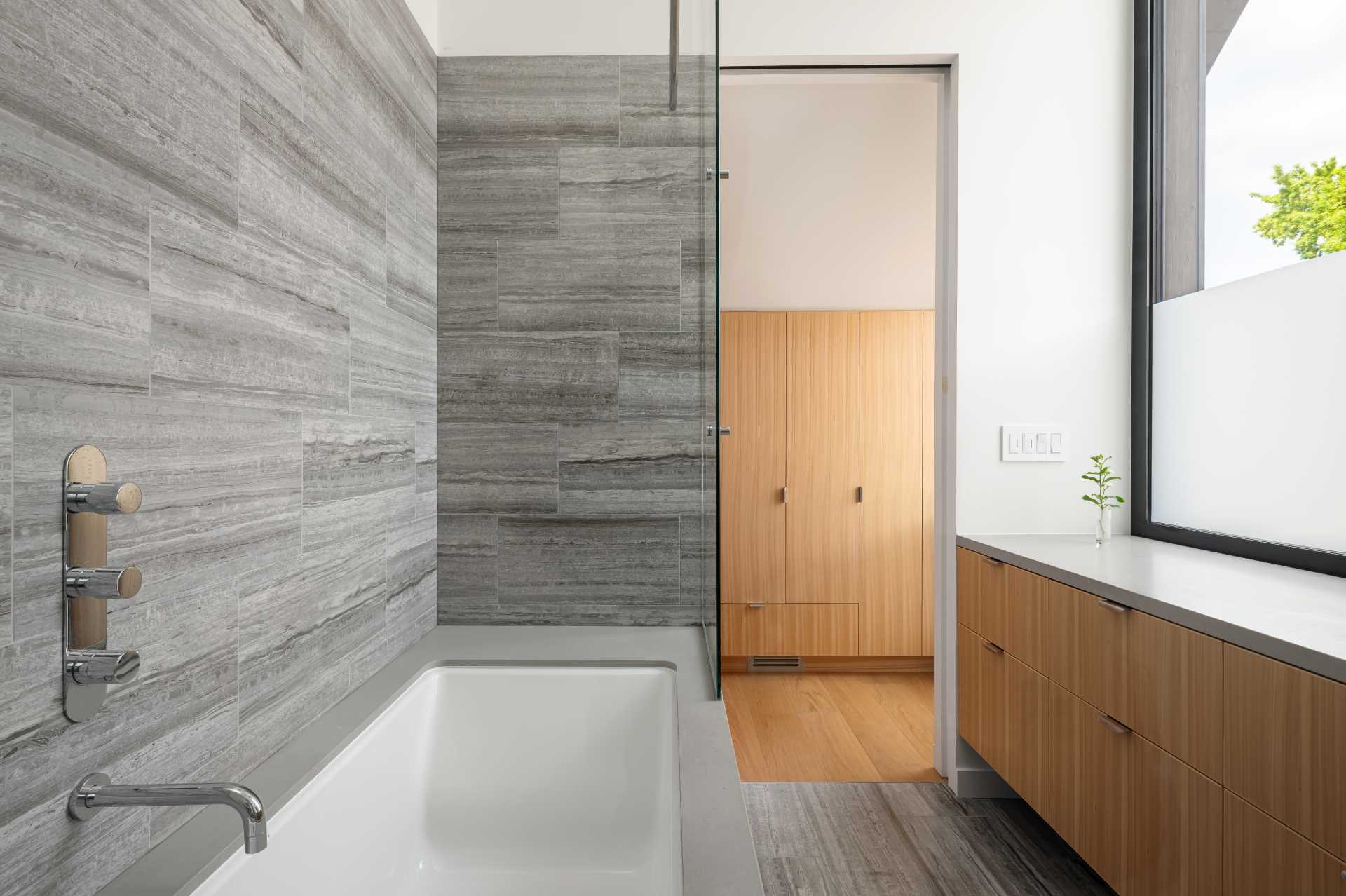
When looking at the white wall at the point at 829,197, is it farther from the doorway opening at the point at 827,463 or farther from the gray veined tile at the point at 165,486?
the gray veined tile at the point at 165,486

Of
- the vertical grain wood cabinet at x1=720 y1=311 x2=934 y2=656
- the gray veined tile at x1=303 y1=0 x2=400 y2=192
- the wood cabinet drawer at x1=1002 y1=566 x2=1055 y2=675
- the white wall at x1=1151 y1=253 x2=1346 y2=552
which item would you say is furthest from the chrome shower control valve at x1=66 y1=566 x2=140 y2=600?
the vertical grain wood cabinet at x1=720 y1=311 x2=934 y2=656

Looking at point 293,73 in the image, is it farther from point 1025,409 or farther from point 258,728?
point 1025,409

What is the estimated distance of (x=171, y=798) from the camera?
2.28 ft

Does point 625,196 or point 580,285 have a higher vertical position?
point 625,196

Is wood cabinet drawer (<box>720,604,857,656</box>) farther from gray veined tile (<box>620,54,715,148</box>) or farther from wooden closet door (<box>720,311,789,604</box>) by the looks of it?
gray veined tile (<box>620,54,715,148</box>)

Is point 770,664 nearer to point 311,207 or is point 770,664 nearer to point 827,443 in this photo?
point 827,443

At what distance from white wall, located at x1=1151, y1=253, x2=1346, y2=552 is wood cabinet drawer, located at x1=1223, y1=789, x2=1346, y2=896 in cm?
74

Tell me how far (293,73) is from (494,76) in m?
0.87

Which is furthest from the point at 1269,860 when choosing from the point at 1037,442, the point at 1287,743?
the point at 1037,442

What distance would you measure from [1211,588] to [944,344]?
1.01 meters

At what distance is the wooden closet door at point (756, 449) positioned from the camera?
3295 millimetres

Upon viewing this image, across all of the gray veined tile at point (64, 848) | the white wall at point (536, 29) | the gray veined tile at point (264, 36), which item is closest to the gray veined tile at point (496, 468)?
the gray veined tile at point (264, 36)

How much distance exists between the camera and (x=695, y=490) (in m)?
1.98

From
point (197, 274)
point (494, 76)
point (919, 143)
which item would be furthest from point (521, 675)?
point (919, 143)
